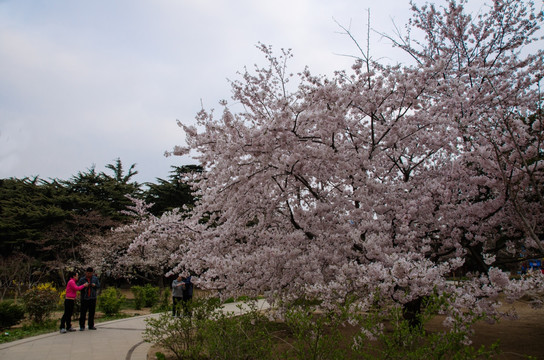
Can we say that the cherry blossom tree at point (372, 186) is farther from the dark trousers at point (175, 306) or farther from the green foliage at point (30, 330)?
the green foliage at point (30, 330)

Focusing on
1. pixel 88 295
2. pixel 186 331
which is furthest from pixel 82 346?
pixel 186 331

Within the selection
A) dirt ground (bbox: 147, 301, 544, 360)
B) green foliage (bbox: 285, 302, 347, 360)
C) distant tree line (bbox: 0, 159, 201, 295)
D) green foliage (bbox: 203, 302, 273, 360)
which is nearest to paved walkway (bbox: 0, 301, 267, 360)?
dirt ground (bbox: 147, 301, 544, 360)

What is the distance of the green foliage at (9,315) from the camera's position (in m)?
8.38

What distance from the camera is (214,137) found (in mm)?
5629

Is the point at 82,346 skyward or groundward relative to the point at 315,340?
groundward

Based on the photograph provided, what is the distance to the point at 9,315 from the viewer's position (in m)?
8.45

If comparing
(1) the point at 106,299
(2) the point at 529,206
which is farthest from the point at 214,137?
(1) the point at 106,299

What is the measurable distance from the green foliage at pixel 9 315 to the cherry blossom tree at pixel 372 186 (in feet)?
18.0

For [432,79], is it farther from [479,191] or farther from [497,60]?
[497,60]

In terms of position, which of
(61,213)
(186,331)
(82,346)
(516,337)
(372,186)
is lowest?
(516,337)

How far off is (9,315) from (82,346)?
150 inches

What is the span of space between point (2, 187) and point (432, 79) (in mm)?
35701

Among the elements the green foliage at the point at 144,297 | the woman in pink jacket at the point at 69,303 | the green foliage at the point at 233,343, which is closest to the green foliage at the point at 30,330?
the woman in pink jacket at the point at 69,303

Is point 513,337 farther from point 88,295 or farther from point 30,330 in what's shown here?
point 30,330
